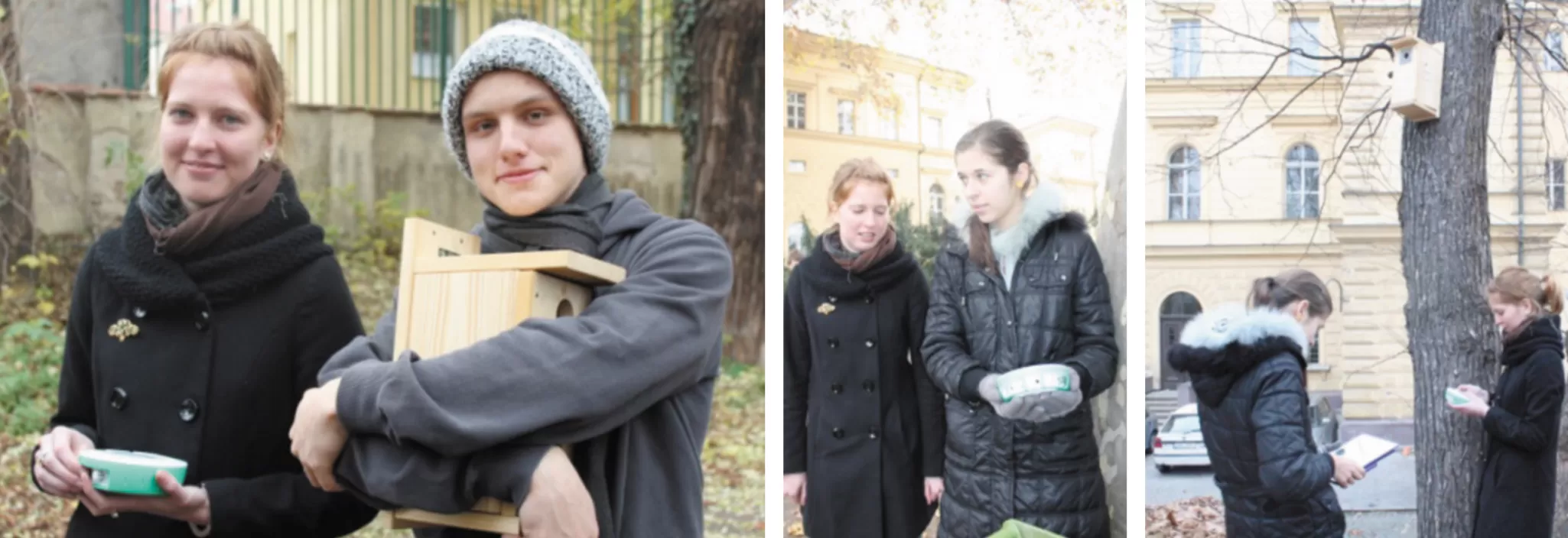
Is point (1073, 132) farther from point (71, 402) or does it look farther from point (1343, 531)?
point (71, 402)

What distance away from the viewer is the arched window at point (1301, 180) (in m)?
5.55

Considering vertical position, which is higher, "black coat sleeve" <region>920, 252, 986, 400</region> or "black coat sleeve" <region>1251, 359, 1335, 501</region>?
"black coat sleeve" <region>920, 252, 986, 400</region>

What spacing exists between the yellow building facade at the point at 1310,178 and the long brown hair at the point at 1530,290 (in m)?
0.05

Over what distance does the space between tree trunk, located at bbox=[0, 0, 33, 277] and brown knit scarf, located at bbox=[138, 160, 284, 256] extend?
102 cm

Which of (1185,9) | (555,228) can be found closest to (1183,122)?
(1185,9)

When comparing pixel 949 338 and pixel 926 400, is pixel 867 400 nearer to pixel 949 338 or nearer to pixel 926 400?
pixel 926 400

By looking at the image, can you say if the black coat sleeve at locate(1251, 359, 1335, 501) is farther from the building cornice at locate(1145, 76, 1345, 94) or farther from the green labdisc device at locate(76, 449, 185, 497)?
the green labdisc device at locate(76, 449, 185, 497)

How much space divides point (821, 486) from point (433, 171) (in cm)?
159

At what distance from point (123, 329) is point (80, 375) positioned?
0.25 metres

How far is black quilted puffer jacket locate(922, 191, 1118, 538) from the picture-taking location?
5090 millimetres

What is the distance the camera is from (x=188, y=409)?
399 cm

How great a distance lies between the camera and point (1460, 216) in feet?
17.9

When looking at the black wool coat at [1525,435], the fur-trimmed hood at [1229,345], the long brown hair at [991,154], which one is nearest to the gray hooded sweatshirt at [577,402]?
the long brown hair at [991,154]

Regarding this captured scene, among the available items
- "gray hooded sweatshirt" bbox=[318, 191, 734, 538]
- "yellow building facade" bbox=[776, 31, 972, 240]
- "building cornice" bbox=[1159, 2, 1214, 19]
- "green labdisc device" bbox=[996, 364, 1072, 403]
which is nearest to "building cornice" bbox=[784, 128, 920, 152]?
"yellow building facade" bbox=[776, 31, 972, 240]
